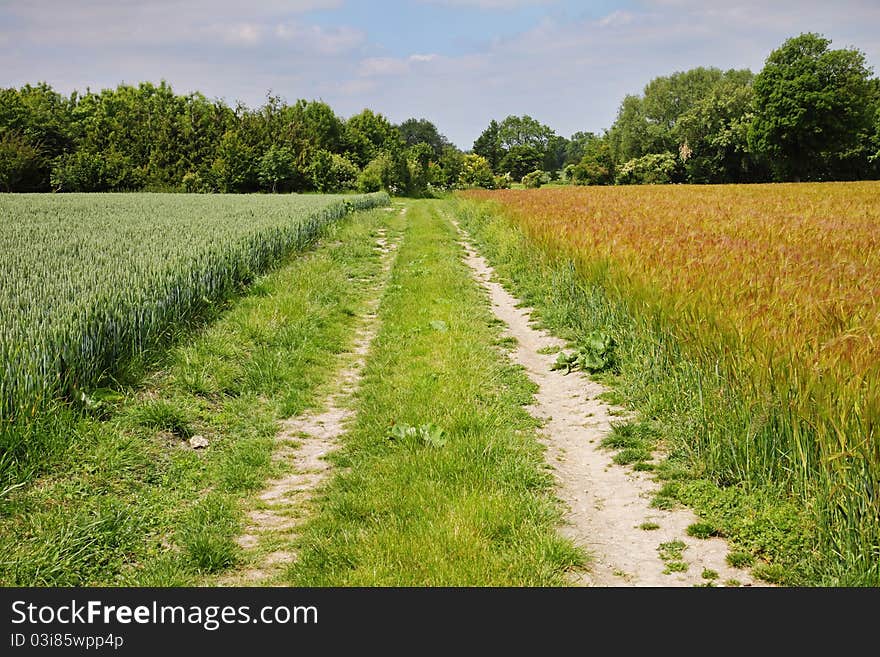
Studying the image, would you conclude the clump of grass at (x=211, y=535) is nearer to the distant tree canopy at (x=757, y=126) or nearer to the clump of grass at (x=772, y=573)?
the clump of grass at (x=772, y=573)

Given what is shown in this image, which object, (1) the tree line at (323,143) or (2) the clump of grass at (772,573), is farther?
(1) the tree line at (323,143)

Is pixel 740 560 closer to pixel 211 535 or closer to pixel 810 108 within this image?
pixel 211 535

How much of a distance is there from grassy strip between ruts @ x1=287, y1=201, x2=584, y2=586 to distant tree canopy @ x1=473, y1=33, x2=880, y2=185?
6060cm

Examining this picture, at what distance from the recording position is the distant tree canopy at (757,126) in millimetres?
58562

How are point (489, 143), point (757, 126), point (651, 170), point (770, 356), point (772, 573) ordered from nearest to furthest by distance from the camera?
point (772, 573), point (770, 356), point (757, 126), point (651, 170), point (489, 143)

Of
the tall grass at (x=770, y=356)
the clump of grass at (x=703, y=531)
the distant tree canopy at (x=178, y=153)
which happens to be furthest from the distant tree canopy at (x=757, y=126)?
the clump of grass at (x=703, y=531)

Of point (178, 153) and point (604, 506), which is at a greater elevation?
point (178, 153)

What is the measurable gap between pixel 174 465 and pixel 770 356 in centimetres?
470

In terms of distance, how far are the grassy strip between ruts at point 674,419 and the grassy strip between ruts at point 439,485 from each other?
1.01 meters

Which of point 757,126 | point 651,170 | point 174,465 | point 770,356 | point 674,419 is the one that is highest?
point 757,126

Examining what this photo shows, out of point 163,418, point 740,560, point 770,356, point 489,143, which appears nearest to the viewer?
point 740,560

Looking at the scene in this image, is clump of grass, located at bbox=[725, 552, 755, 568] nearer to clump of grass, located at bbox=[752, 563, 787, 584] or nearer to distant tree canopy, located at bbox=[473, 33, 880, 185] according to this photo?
clump of grass, located at bbox=[752, 563, 787, 584]

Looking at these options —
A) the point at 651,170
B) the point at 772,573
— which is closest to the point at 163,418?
the point at 772,573

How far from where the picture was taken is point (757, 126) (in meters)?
62.0
